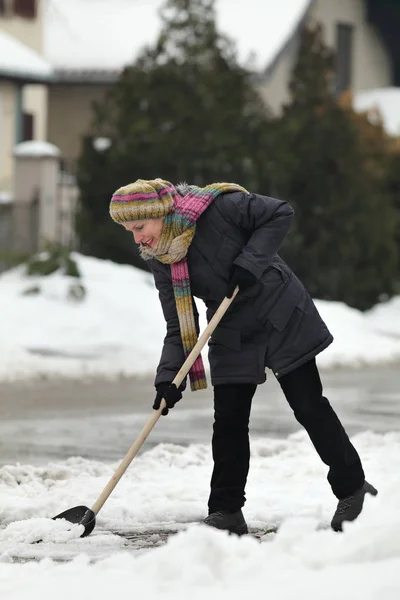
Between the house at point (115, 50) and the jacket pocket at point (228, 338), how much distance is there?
1896cm

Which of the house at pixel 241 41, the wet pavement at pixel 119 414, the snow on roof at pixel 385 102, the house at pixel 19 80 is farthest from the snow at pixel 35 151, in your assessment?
the snow on roof at pixel 385 102

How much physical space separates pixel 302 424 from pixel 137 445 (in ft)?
2.07

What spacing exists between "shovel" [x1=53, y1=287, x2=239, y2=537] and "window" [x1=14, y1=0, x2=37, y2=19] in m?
22.5

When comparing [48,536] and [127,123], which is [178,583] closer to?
[48,536]

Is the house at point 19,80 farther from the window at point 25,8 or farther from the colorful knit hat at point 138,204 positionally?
the colorful knit hat at point 138,204

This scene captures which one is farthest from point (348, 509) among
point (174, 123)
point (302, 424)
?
point (174, 123)

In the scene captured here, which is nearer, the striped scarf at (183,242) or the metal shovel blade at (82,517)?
the striped scarf at (183,242)

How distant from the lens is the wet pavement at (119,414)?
9039 millimetres

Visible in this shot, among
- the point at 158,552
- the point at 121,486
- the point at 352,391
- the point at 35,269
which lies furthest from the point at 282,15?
the point at 158,552

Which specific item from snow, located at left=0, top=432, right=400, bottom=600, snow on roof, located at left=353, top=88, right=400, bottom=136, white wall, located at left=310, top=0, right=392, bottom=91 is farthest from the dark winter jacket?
white wall, located at left=310, top=0, right=392, bottom=91

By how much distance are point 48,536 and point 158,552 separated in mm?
1581

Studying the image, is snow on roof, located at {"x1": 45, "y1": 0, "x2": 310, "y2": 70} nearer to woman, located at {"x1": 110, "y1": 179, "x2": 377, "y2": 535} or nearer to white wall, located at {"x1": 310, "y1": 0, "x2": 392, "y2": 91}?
white wall, located at {"x1": 310, "y1": 0, "x2": 392, "y2": 91}

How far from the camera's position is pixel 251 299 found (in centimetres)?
609

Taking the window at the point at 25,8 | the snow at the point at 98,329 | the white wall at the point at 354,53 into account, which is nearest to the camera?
the snow at the point at 98,329
